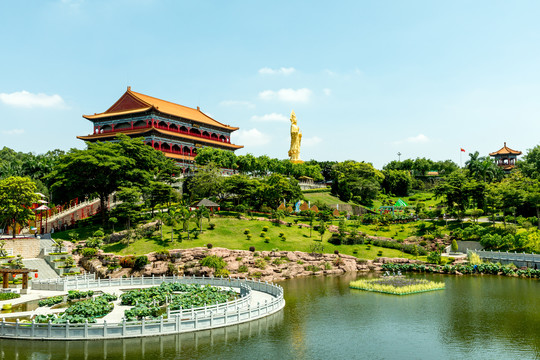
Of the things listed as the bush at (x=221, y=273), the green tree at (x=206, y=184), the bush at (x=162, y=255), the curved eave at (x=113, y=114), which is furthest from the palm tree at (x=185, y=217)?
the curved eave at (x=113, y=114)

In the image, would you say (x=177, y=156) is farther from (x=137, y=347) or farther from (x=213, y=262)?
(x=137, y=347)

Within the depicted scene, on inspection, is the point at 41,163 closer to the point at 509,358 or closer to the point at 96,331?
the point at 96,331

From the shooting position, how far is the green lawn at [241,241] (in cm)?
5535

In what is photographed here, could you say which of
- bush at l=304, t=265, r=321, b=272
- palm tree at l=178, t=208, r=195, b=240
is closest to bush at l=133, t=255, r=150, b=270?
palm tree at l=178, t=208, r=195, b=240

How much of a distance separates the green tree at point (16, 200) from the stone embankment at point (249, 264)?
940 centimetres

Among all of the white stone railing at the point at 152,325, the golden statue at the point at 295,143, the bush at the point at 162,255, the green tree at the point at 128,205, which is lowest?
the white stone railing at the point at 152,325

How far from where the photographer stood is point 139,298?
35000mm

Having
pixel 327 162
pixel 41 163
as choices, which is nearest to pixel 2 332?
pixel 41 163

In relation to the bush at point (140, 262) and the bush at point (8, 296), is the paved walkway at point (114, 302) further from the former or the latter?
the bush at point (140, 262)

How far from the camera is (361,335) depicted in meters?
28.4

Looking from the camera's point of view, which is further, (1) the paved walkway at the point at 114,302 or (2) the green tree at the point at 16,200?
(2) the green tree at the point at 16,200

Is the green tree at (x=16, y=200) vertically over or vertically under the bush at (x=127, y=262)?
over

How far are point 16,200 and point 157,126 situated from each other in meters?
41.9

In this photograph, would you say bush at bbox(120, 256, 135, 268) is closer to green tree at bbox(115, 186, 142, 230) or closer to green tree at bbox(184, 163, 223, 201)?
green tree at bbox(115, 186, 142, 230)
